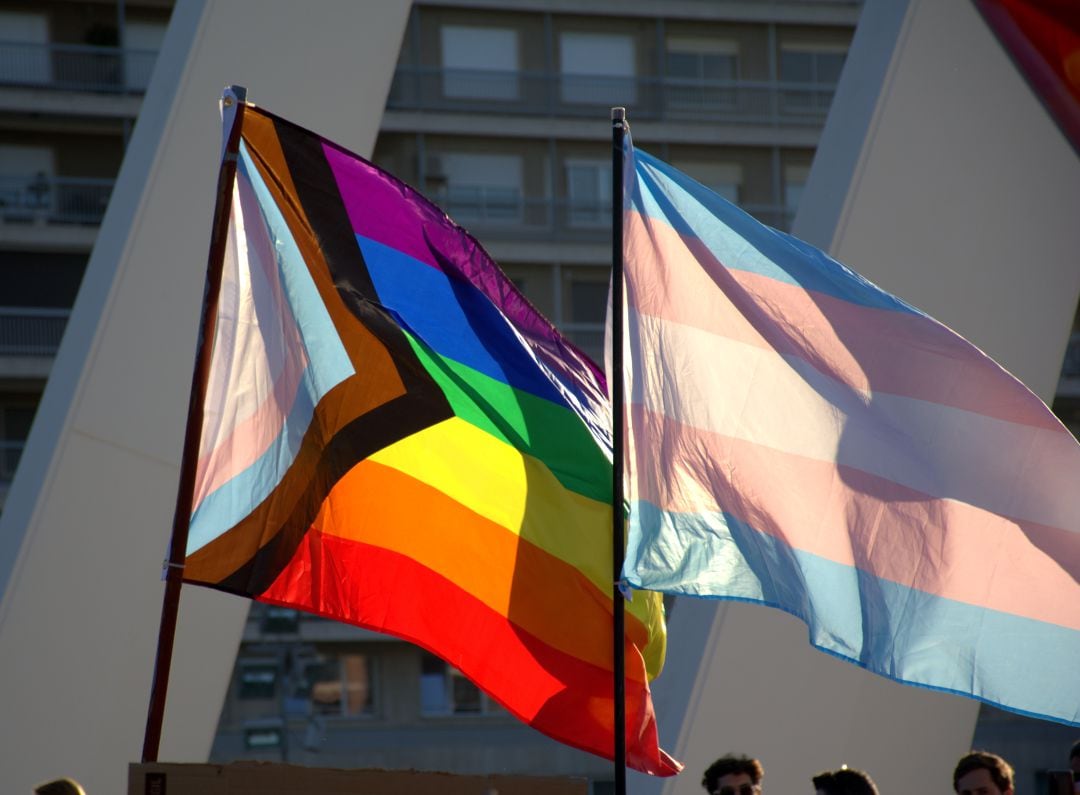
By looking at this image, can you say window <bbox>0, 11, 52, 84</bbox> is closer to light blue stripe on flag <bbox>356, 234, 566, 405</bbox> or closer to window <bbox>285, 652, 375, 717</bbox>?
window <bbox>285, 652, 375, 717</bbox>

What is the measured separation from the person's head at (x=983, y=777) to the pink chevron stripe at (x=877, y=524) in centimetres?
49

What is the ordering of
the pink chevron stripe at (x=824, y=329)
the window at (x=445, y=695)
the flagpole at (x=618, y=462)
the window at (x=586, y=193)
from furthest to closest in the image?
the window at (x=586, y=193), the window at (x=445, y=695), the pink chevron stripe at (x=824, y=329), the flagpole at (x=618, y=462)

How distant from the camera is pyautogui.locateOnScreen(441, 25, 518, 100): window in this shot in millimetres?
28500

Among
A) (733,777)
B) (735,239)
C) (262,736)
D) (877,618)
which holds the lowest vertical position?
(262,736)

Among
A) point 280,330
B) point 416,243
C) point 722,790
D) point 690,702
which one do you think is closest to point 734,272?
point 416,243

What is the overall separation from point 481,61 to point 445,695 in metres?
10.7

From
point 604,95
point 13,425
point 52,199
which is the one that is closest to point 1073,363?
point 604,95

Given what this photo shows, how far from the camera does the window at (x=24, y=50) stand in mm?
26641

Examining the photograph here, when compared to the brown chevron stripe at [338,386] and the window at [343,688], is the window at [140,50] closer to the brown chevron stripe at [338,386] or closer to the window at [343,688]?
the window at [343,688]

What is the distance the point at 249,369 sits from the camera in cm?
374

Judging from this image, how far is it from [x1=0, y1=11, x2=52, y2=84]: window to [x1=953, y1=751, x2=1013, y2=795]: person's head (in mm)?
25006

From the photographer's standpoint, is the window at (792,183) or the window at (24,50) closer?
the window at (24,50)

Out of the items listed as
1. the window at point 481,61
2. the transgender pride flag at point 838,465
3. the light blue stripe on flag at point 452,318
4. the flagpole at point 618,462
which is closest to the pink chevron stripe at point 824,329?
the transgender pride flag at point 838,465

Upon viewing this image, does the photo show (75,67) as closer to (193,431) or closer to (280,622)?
(280,622)
